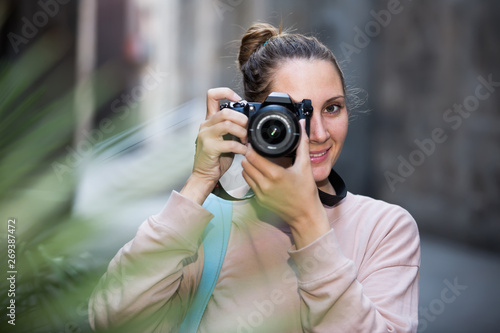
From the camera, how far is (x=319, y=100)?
3.62 ft

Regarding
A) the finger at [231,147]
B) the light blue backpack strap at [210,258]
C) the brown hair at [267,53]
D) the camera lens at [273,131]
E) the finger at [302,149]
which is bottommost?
the light blue backpack strap at [210,258]

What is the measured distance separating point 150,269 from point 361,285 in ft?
1.14

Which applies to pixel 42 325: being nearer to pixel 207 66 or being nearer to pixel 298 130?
pixel 298 130

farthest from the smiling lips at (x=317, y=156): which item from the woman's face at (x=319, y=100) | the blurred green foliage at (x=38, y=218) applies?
the blurred green foliage at (x=38, y=218)

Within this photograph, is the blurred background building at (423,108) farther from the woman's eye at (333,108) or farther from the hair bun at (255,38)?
the woman's eye at (333,108)

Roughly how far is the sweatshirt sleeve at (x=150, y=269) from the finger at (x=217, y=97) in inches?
8.8

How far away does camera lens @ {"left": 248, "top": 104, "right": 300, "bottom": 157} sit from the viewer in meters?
0.94

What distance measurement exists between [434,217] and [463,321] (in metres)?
1.81

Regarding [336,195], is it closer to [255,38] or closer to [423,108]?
[255,38]

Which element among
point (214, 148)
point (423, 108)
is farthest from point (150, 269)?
point (423, 108)

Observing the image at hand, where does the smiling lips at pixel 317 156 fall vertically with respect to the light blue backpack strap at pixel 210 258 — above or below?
above

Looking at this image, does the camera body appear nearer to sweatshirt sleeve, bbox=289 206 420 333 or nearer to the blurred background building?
sweatshirt sleeve, bbox=289 206 420 333

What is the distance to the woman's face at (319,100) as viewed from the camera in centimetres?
A: 110

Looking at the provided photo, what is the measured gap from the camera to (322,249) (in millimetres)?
883
